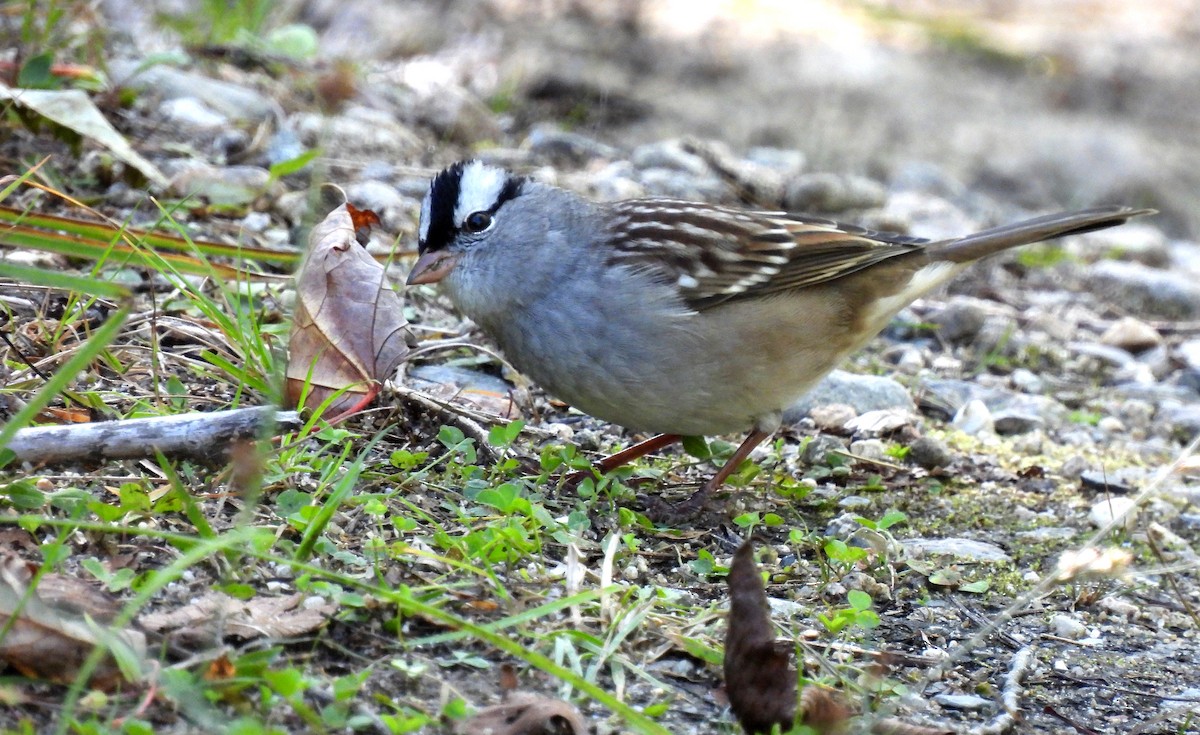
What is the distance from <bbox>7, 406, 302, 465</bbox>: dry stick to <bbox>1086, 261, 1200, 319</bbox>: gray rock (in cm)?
531

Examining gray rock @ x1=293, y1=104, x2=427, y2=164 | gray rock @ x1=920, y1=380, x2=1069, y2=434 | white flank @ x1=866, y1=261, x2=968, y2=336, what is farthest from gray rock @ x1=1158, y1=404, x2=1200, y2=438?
gray rock @ x1=293, y1=104, x2=427, y2=164

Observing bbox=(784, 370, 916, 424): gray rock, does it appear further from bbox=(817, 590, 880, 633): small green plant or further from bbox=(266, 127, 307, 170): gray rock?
bbox=(266, 127, 307, 170): gray rock

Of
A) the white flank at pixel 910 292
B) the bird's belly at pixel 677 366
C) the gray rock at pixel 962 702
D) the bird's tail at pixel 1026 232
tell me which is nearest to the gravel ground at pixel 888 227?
the gray rock at pixel 962 702

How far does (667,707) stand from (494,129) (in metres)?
5.34

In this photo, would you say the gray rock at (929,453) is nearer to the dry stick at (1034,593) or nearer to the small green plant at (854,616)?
→ the dry stick at (1034,593)

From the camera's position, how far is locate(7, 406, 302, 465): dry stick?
9.87 ft

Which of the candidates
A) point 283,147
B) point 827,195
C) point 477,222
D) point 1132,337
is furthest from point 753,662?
point 827,195

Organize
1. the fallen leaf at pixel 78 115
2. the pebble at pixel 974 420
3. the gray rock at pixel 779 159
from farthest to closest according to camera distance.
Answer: the gray rock at pixel 779 159
the pebble at pixel 974 420
the fallen leaf at pixel 78 115

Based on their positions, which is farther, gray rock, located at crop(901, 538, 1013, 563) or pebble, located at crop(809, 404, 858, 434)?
pebble, located at crop(809, 404, 858, 434)

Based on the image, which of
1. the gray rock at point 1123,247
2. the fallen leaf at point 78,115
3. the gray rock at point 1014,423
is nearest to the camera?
the fallen leaf at point 78,115

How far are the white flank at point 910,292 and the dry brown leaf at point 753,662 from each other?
6.41 feet

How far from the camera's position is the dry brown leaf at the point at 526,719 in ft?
8.14

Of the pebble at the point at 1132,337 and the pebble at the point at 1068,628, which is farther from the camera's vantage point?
the pebble at the point at 1132,337

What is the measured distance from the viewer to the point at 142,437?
3.12 metres
